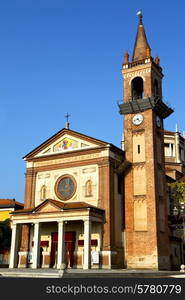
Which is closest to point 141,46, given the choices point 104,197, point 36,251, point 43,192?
point 104,197

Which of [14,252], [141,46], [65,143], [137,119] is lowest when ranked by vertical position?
[14,252]

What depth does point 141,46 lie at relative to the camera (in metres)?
44.9

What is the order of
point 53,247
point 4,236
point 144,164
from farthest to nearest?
point 4,236 → point 144,164 → point 53,247

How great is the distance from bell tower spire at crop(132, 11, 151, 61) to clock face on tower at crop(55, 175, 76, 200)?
1630 centimetres

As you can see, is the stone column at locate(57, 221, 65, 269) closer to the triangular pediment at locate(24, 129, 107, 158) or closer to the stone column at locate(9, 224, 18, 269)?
the stone column at locate(9, 224, 18, 269)

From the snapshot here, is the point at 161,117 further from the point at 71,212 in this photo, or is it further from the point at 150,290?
the point at 150,290

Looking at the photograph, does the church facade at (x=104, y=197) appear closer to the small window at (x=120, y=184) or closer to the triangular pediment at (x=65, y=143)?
the triangular pediment at (x=65, y=143)

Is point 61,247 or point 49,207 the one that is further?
point 49,207

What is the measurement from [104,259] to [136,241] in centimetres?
400

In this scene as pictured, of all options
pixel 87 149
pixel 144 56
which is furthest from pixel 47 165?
pixel 144 56

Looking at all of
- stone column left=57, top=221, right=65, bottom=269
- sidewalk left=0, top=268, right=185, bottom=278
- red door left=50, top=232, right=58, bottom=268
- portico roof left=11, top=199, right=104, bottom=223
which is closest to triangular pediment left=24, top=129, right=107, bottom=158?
portico roof left=11, top=199, right=104, bottom=223

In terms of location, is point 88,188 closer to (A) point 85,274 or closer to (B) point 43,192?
(B) point 43,192

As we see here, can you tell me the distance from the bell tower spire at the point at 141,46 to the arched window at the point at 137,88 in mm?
2616

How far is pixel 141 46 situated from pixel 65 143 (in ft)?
48.7
